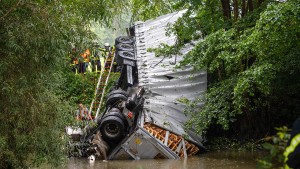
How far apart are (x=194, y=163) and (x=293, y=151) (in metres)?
12.8

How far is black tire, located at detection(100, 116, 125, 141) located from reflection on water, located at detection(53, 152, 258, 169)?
817 millimetres

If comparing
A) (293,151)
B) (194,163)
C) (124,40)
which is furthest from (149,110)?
(293,151)

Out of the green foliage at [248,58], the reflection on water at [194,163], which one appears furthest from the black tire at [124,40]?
the reflection on water at [194,163]

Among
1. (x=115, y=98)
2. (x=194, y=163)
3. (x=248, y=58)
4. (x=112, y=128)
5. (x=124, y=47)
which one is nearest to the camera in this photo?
(x=248, y=58)

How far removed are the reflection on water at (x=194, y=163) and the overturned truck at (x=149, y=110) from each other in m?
0.52

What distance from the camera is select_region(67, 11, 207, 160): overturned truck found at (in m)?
16.4

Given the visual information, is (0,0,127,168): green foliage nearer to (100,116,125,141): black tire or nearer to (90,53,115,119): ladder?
(100,116,125,141): black tire

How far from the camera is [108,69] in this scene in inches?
1038

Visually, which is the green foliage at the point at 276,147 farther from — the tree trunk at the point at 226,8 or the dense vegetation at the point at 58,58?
the tree trunk at the point at 226,8

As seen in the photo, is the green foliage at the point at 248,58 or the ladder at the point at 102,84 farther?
the ladder at the point at 102,84

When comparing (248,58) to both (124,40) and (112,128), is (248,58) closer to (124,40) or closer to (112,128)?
(112,128)

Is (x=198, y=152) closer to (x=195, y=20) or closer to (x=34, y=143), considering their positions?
(x=195, y=20)

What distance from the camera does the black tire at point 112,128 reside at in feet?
54.8

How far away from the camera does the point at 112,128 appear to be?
55.2 ft
